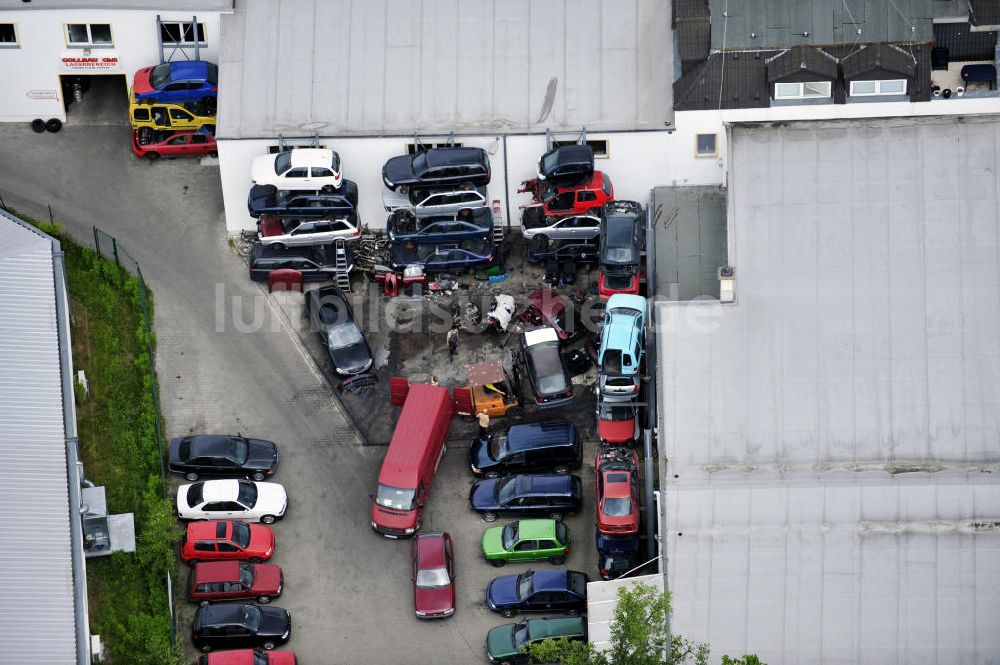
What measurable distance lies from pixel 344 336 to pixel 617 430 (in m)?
10.00

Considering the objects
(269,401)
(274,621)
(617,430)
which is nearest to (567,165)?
(617,430)

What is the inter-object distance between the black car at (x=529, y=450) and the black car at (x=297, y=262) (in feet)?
29.5

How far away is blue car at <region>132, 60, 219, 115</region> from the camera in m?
68.2

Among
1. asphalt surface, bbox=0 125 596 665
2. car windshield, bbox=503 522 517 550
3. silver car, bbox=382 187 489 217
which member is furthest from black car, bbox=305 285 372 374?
car windshield, bbox=503 522 517 550

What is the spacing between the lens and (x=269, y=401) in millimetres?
63438

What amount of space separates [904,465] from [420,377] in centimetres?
1668

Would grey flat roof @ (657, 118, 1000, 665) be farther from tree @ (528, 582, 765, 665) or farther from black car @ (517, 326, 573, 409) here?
black car @ (517, 326, 573, 409)

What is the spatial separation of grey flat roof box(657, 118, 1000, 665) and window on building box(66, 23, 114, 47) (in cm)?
2419

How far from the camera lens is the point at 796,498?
56.8 metres

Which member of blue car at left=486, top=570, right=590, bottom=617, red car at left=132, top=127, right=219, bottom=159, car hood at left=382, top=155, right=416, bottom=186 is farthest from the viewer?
red car at left=132, top=127, right=219, bottom=159

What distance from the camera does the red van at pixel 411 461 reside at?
5978cm

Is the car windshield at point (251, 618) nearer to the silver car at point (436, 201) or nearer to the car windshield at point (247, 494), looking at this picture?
the car windshield at point (247, 494)

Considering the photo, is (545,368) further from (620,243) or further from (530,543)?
(530,543)

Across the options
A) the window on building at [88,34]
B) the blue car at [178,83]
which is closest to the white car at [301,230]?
the blue car at [178,83]
